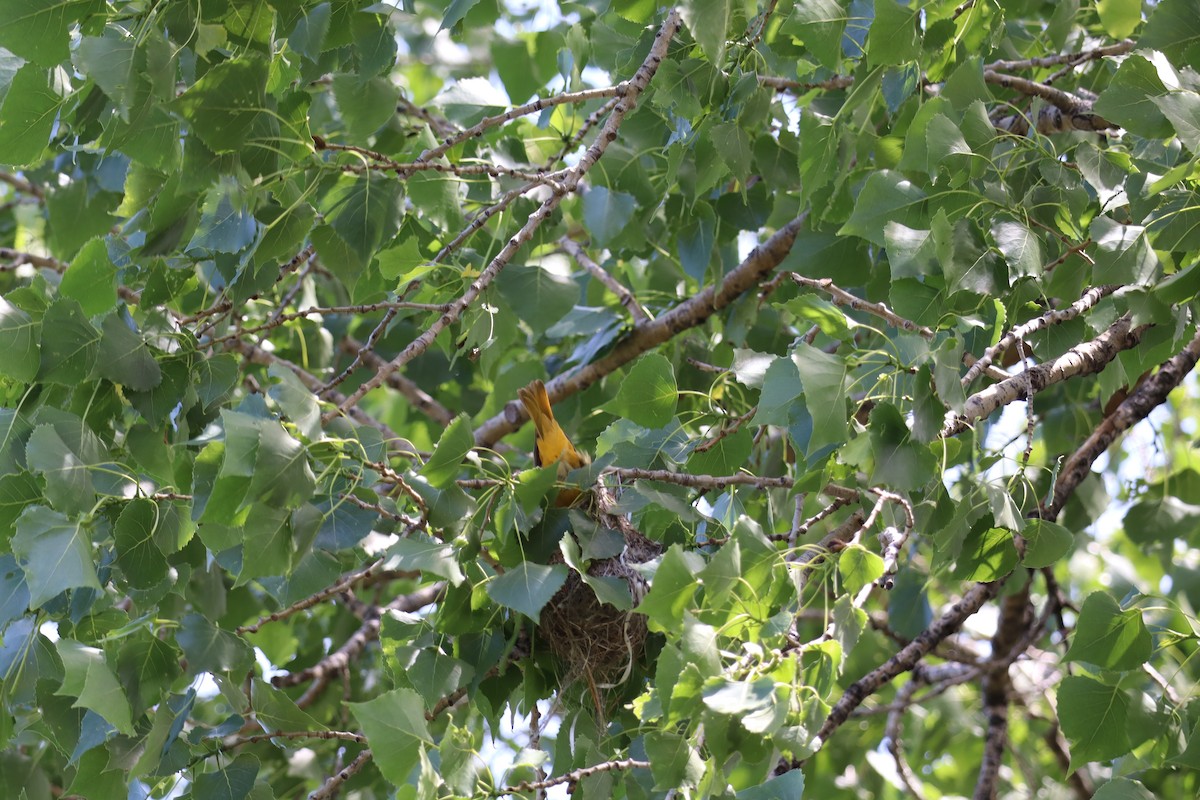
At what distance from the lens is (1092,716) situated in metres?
2.04

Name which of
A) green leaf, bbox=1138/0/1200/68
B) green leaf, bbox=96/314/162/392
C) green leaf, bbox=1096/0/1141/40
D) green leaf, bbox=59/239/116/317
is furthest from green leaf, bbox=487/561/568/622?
green leaf, bbox=1096/0/1141/40

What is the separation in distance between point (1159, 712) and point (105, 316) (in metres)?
1.93

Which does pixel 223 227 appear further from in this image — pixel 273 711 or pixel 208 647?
pixel 273 711

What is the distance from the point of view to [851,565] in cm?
164

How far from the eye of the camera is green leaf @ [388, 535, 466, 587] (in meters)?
1.68

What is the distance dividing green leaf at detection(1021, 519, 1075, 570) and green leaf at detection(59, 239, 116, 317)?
5.39 ft

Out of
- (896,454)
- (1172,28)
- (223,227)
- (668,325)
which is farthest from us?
(668,325)

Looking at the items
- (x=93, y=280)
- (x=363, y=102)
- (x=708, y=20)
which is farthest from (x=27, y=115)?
(x=708, y=20)

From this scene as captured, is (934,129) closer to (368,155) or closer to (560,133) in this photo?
(368,155)

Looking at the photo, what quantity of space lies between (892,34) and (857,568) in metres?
1.00

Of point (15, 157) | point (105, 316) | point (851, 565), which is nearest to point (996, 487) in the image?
point (851, 565)

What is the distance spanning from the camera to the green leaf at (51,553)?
67.1 inches

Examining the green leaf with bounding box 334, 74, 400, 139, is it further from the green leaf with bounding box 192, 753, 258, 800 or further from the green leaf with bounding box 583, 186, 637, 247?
the green leaf with bounding box 192, 753, 258, 800

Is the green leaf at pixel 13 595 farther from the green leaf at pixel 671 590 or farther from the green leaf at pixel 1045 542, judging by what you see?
the green leaf at pixel 1045 542
